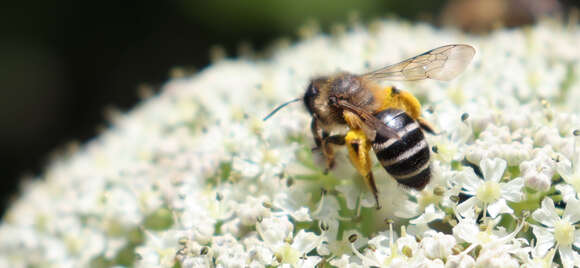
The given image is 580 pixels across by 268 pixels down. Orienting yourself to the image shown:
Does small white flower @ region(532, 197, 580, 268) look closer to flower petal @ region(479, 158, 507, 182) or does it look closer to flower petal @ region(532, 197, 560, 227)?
flower petal @ region(532, 197, 560, 227)

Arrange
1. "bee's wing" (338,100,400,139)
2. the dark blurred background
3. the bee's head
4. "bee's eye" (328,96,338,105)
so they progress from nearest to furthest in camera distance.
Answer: "bee's wing" (338,100,400,139), "bee's eye" (328,96,338,105), the bee's head, the dark blurred background

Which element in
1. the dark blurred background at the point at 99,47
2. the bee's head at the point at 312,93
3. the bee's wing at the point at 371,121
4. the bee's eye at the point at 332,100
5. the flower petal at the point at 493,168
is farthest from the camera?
the dark blurred background at the point at 99,47

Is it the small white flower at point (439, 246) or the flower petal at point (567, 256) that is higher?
the small white flower at point (439, 246)

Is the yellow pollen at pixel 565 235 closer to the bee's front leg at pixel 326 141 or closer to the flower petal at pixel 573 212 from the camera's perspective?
the flower petal at pixel 573 212

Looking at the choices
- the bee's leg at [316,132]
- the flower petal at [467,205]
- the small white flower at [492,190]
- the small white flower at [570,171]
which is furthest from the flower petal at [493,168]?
the bee's leg at [316,132]

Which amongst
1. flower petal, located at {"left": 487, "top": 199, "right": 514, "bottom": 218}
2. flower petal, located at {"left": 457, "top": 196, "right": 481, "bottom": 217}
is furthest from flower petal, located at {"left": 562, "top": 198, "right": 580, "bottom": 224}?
flower petal, located at {"left": 457, "top": 196, "right": 481, "bottom": 217}

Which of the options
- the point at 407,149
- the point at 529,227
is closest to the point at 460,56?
the point at 407,149
